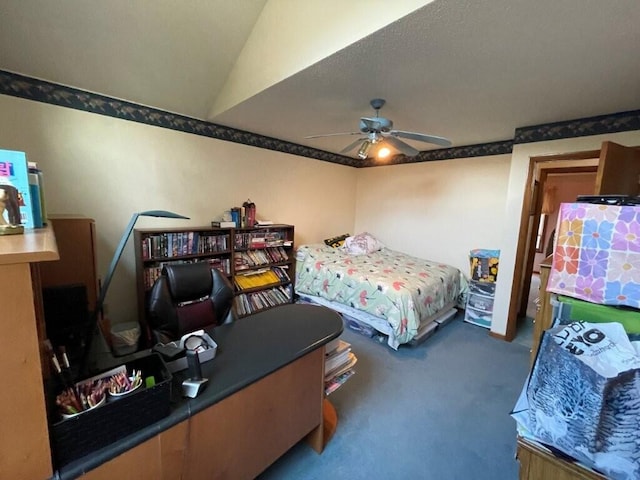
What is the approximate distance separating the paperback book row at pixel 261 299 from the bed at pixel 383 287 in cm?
21

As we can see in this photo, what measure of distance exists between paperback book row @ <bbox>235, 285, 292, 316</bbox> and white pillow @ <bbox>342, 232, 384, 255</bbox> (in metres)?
1.14

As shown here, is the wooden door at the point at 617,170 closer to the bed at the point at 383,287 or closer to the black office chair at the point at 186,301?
the bed at the point at 383,287

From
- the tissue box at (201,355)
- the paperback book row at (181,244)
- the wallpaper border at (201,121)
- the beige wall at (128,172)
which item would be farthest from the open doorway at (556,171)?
the paperback book row at (181,244)

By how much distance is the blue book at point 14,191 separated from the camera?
82cm

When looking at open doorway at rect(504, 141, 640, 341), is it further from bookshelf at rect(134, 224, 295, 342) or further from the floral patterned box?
bookshelf at rect(134, 224, 295, 342)

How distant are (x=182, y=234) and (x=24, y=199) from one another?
1.87m

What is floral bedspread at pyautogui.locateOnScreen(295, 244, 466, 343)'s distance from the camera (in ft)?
8.95

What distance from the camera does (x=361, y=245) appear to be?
4.27m

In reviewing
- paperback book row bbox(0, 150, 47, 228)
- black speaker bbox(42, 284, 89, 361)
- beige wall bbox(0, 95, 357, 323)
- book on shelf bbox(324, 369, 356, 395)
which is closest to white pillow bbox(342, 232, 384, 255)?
beige wall bbox(0, 95, 357, 323)

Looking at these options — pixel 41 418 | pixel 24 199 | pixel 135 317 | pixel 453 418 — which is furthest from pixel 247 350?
pixel 135 317

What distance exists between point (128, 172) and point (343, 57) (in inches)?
89.5

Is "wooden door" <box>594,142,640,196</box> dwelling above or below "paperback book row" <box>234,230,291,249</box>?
above

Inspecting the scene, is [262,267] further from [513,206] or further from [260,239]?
[513,206]

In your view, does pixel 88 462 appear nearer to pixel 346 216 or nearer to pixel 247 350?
pixel 247 350
